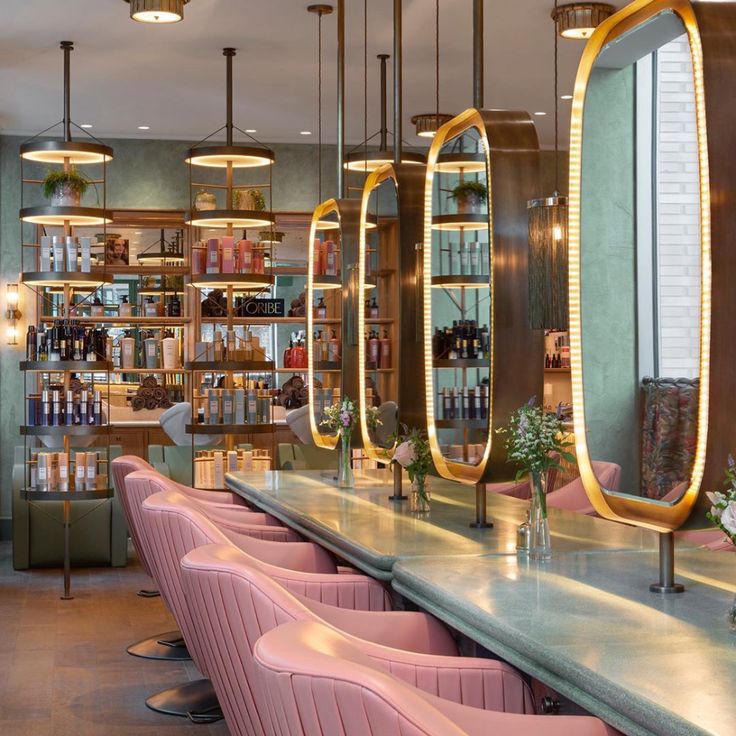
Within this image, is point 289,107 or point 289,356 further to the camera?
point 289,356

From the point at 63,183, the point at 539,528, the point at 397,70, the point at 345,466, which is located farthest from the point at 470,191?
the point at 63,183

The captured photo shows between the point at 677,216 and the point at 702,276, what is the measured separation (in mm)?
188

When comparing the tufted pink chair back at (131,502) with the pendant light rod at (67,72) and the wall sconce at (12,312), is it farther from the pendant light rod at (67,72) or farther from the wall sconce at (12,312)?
the wall sconce at (12,312)

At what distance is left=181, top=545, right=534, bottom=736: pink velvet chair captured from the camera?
2195mm

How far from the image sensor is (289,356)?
1028 cm

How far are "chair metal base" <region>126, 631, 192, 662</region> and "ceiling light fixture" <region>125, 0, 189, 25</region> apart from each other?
3203 mm

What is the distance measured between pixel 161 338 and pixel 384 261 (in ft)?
19.9

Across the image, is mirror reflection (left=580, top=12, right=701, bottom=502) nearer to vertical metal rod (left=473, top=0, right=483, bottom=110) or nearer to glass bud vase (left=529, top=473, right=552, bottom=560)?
glass bud vase (left=529, top=473, right=552, bottom=560)

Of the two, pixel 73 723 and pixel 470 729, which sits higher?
pixel 470 729

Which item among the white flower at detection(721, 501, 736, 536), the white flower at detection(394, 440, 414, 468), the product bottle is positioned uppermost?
the product bottle

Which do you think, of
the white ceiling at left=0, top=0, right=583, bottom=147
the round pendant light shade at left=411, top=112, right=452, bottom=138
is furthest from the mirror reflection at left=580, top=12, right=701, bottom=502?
the round pendant light shade at left=411, top=112, right=452, bottom=138

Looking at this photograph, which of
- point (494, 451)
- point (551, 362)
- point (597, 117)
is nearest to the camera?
point (597, 117)

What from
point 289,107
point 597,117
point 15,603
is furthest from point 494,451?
point 289,107

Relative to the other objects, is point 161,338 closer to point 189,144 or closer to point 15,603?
point 189,144
